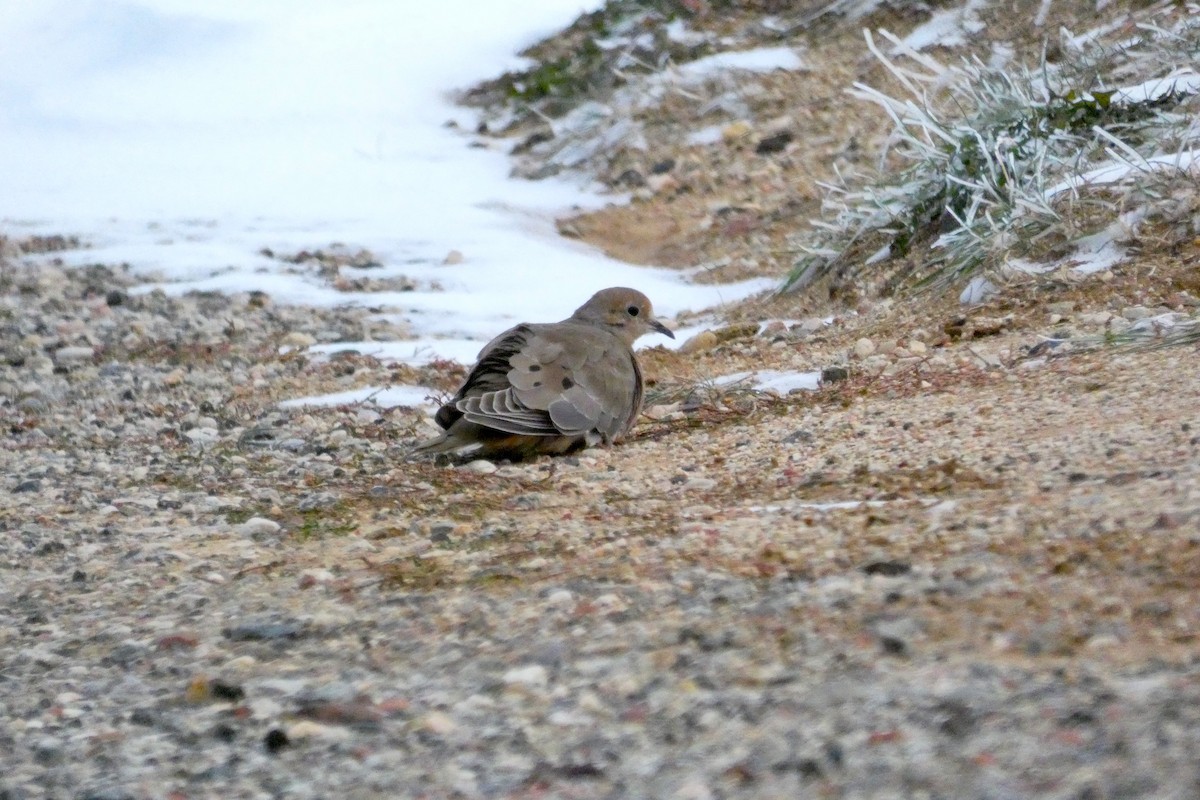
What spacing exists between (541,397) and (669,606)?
2.17 m

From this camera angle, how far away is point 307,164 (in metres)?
10.9

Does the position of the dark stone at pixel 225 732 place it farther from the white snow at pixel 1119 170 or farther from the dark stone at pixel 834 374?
the white snow at pixel 1119 170

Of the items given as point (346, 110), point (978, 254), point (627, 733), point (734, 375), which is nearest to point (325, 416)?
point (734, 375)

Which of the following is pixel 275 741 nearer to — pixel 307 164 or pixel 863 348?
pixel 863 348

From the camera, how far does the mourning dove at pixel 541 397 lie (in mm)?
5070

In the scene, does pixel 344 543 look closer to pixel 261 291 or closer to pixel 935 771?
pixel 935 771

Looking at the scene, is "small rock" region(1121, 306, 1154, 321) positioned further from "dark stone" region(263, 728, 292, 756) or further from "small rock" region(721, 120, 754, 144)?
"small rock" region(721, 120, 754, 144)

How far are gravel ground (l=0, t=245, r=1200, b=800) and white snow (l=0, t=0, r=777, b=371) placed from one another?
8.47 ft

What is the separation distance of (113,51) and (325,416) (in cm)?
783

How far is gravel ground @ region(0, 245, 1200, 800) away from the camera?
2.42 m

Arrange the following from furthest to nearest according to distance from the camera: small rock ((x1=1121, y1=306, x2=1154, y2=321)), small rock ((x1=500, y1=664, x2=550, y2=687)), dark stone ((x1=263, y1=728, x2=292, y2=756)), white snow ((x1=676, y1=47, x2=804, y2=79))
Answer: white snow ((x1=676, y1=47, x2=804, y2=79))
small rock ((x1=1121, y1=306, x2=1154, y2=321))
small rock ((x1=500, y1=664, x2=550, y2=687))
dark stone ((x1=263, y1=728, x2=292, y2=756))

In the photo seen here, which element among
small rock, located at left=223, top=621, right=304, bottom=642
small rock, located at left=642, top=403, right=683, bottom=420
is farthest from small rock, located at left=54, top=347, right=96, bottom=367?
small rock, located at left=223, top=621, right=304, bottom=642

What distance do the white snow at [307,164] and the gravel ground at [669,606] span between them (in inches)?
102

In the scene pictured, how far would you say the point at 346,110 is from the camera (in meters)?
11.9
